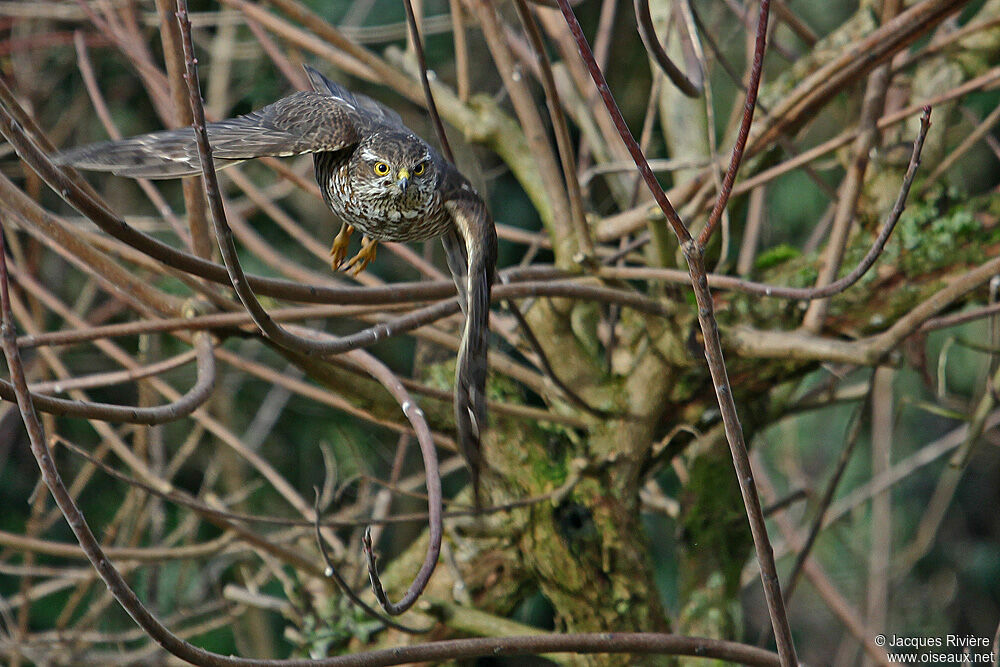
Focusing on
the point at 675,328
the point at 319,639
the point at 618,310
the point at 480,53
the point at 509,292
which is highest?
the point at 480,53

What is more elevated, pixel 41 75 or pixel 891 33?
pixel 41 75

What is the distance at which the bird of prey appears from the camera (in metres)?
1.33

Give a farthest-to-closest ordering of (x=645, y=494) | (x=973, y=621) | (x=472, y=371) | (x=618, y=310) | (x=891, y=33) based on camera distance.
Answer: (x=973, y=621) < (x=645, y=494) < (x=618, y=310) < (x=891, y=33) < (x=472, y=371)

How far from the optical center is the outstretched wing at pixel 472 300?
1.25m

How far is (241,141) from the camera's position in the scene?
1408mm

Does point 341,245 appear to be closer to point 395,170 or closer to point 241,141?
point 395,170

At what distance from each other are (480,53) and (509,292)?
320 centimetres

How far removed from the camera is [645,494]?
2.84m

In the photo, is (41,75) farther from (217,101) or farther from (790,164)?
(790,164)

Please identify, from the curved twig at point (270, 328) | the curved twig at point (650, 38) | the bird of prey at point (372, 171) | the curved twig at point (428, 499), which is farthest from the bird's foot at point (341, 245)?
the curved twig at point (650, 38)

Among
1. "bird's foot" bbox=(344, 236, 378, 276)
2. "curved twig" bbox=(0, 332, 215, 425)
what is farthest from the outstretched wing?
"curved twig" bbox=(0, 332, 215, 425)

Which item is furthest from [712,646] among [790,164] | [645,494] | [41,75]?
[41,75]

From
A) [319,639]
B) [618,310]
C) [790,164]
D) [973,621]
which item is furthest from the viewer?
[973,621]

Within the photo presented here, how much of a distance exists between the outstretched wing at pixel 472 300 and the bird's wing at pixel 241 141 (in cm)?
25
